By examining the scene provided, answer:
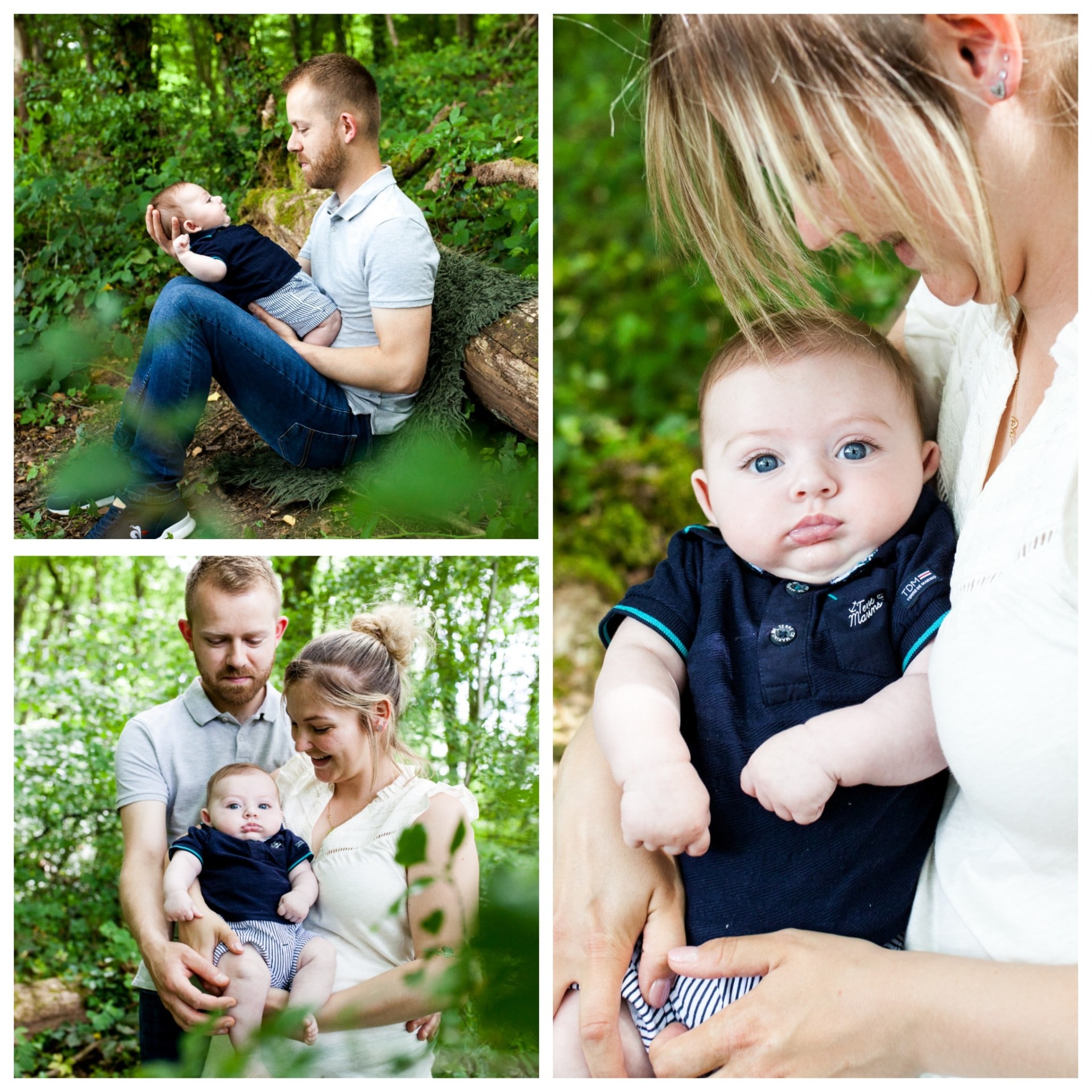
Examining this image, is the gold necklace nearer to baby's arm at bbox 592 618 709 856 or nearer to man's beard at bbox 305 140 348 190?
baby's arm at bbox 592 618 709 856

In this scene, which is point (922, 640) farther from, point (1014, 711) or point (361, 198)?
point (361, 198)

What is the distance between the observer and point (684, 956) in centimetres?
116

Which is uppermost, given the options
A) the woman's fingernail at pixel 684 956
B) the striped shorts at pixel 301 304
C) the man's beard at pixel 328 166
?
the man's beard at pixel 328 166

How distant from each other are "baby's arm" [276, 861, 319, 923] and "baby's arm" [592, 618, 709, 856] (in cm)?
41

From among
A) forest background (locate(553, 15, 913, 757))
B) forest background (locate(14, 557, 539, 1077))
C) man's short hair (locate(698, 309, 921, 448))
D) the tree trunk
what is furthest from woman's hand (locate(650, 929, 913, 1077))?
forest background (locate(553, 15, 913, 757))

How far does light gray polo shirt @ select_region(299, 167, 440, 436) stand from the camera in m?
1.46

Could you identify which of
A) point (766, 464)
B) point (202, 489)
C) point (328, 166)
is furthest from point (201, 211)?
point (766, 464)

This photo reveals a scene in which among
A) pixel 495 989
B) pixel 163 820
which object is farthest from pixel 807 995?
pixel 163 820

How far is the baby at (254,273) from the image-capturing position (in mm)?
1482

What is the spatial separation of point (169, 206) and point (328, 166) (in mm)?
258

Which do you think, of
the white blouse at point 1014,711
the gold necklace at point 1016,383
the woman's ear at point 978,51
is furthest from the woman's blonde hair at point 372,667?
the woman's ear at point 978,51

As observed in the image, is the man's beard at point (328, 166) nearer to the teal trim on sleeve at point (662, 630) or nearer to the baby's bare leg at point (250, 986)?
the teal trim on sleeve at point (662, 630)

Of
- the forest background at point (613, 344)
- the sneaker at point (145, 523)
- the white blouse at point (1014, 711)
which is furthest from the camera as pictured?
the forest background at point (613, 344)
